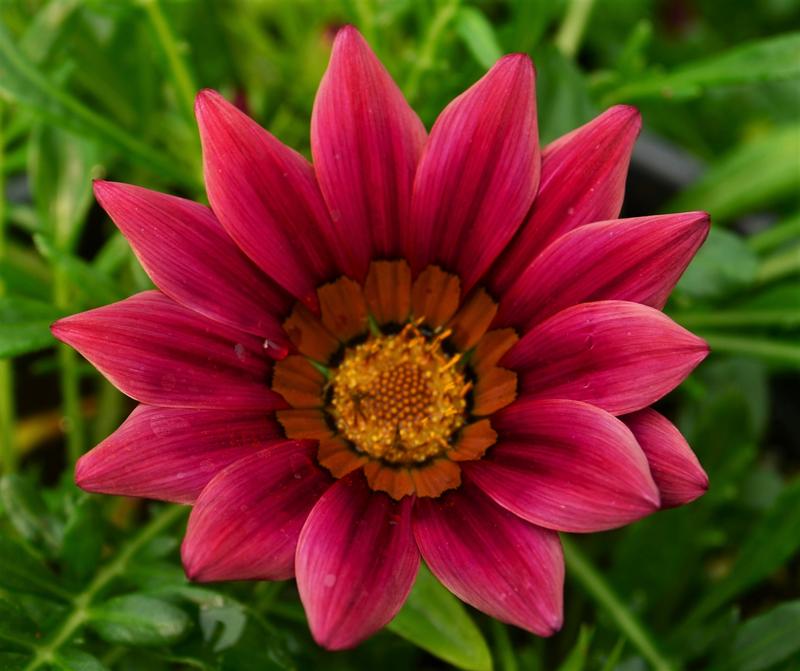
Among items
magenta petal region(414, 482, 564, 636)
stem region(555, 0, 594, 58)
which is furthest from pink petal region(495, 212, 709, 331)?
stem region(555, 0, 594, 58)

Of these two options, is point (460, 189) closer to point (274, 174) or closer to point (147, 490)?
point (274, 174)

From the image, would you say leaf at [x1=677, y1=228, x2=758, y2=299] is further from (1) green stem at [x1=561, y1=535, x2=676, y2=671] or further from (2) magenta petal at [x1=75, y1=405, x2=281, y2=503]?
(2) magenta petal at [x1=75, y1=405, x2=281, y2=503]

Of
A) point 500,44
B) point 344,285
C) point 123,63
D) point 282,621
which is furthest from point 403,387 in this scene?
point 123,63

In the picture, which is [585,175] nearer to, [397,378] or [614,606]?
[397,378]

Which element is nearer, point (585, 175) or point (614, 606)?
point (585, 175)

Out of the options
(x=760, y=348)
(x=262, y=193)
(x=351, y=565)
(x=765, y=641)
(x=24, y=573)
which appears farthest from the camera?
(x=760, y=348)

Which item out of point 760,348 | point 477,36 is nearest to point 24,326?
point 477,36

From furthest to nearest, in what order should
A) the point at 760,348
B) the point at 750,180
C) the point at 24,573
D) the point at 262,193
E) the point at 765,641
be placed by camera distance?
the point at 750,180, the point at 760,348, the point at 765,641, the point at 24,573, the point at 262,193

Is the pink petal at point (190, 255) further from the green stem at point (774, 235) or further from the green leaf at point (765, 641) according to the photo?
the green stem at point (774, 235)
